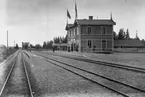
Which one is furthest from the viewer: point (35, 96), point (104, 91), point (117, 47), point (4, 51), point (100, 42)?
point (117, 47)

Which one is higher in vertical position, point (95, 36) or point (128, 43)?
point (95, 36)

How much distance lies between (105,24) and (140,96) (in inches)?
1627

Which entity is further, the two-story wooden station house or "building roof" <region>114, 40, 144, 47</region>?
"building roof" <region>114, 40, 144, 47</region>

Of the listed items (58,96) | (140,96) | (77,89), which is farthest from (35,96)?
(140,96)

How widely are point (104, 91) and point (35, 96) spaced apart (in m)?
2.85

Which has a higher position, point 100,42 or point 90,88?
point 100,42

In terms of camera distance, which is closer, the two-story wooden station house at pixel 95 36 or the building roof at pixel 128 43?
the two-story wooden station house at pixel 95 36

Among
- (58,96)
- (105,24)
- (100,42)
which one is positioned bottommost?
(58,96)

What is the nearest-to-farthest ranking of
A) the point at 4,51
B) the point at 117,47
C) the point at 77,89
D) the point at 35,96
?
the point at 35,96 < the point at 77,89 < the point at 4,51 < the point at 117,47

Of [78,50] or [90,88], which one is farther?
[78,50]

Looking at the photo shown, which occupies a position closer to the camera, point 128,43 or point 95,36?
point 95,36

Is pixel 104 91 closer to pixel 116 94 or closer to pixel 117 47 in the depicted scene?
pixel 116 94

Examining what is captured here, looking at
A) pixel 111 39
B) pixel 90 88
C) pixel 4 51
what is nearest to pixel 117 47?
pixel 111 39

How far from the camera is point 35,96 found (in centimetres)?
757
